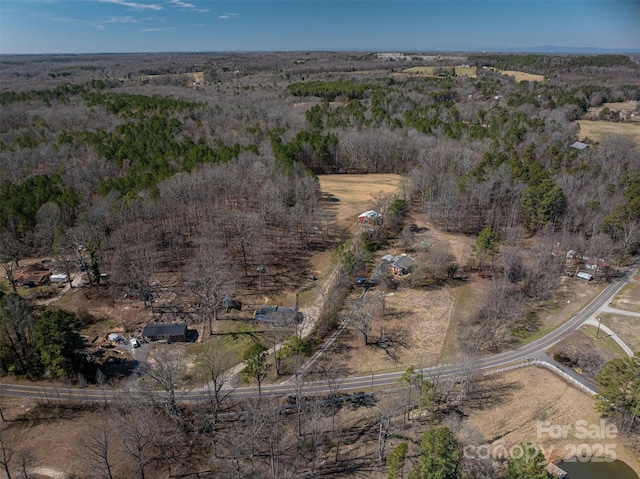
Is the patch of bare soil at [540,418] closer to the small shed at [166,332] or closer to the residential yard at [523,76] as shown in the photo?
the small shed at [166,332]

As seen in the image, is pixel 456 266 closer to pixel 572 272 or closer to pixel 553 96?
pixel 572 272

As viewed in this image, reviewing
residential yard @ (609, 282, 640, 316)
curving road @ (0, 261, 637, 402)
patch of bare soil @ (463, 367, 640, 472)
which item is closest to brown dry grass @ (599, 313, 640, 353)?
residential yard @ (609, 282, 640, 316)

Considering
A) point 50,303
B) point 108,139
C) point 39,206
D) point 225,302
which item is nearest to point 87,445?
point 225,302

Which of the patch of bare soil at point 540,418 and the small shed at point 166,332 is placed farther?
the small shed at point 166,332

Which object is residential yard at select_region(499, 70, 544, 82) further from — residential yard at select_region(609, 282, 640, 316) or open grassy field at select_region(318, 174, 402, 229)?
residential yard at select_region(609, 282, 640, 316)

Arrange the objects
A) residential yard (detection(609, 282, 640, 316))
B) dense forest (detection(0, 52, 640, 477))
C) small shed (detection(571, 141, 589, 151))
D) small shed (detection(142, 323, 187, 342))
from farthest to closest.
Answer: small shed (detection(571, 141, 589, 151))
residential yard (detection(609, 282, 640, 316))
small shed (detection(142, 323, 187, 342))
dense forest (detection(0, 52, 640, 477))

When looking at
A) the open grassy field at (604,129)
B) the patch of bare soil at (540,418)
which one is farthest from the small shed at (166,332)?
the open grassy field at (604,129)

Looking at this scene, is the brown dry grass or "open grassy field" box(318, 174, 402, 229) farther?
"open grassy field" box(318, 174, 402, 229)
